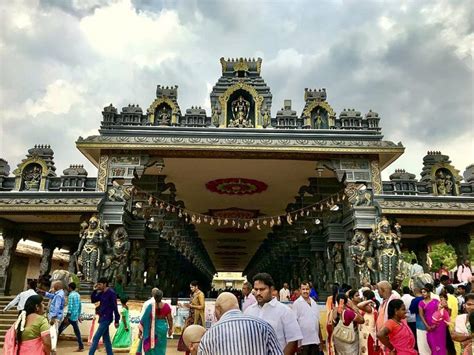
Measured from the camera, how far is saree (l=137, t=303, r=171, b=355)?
→ 18.8 ft

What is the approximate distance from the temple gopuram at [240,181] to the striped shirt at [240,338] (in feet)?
34.9

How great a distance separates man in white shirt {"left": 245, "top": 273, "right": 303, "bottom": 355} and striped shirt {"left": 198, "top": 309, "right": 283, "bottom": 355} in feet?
4.20

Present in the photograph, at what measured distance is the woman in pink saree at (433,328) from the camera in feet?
18.6

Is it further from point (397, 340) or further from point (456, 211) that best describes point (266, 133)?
point (397, 340)

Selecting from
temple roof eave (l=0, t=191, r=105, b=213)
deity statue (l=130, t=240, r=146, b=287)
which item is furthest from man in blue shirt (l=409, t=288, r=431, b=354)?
deity statue (l=130, t=240, r=146, b=287)

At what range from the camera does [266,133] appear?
13.9m

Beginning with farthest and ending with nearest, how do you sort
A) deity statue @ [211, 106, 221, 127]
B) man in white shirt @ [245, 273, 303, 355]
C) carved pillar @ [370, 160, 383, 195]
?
deity statue @ [211, 106, 221, 127] → carved pillar @ [370, 160, 383, 195] → man in white shirt @ [245, 273, 303, 355]

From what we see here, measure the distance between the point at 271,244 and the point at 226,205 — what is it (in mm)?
5904

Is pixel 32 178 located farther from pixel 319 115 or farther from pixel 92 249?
pixel 319 115

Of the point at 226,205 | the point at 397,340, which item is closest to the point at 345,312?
the point at 397,340

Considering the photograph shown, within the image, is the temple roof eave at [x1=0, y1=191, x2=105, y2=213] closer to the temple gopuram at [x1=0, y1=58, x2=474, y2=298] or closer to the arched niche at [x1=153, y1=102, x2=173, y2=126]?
the temple gopuram at [x1=0, y1=58, x2=474, y2=298]

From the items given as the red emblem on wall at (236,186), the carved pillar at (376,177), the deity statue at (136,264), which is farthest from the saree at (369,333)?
the red emblem on wall at (236,186)

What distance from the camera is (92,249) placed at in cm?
1179

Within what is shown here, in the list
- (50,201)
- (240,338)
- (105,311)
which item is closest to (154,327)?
(105,311)
